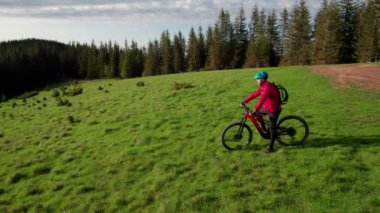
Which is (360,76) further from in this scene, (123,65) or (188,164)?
(123,65)

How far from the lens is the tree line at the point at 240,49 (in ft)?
182

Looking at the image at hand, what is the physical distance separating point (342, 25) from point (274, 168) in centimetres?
5857

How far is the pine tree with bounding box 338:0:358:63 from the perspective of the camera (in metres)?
57.5

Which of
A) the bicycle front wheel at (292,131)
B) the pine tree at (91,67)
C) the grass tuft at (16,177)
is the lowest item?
the grass tuft at (16,177)

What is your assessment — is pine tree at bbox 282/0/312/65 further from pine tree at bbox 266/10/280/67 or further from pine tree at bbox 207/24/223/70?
pine tree at bbox 207/24/223/70

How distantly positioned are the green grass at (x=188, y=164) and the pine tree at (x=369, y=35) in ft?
131

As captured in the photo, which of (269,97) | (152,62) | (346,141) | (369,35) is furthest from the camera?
(152,62)

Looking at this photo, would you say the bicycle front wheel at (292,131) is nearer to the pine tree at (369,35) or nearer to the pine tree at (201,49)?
the pine tree at (369,35)

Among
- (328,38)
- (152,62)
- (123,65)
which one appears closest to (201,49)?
(152,62)

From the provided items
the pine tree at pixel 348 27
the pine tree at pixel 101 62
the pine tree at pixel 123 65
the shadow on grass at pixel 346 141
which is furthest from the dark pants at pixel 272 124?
the pine tree at pixel 101 62

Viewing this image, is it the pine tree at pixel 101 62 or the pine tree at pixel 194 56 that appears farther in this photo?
the pine tree at pixel 101 62

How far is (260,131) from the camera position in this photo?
11.1 meters

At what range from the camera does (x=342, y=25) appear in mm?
58469

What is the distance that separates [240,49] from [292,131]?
72023 millimetres
